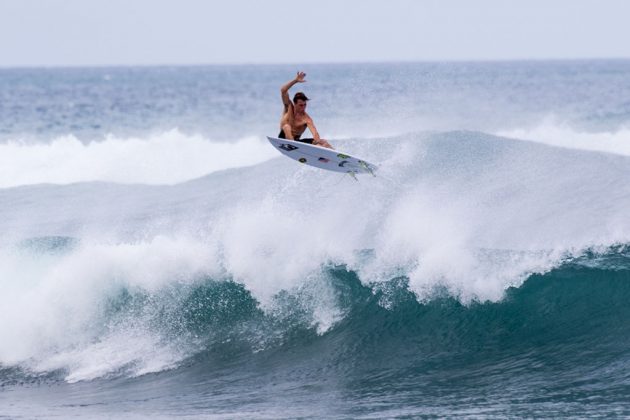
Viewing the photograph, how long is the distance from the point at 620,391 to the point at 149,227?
27.8ft

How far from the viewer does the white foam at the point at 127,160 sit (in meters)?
21.3

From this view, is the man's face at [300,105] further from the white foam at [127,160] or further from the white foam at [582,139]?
the white foam at [582,139]

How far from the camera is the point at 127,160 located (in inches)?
914

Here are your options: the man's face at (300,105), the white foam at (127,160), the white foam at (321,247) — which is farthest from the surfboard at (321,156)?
the white foam at (127,160)

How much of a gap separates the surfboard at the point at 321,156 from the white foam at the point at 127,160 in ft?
28.8

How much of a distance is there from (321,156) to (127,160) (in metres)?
12.3

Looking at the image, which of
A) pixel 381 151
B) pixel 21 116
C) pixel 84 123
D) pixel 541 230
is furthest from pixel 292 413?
pixel 21 116

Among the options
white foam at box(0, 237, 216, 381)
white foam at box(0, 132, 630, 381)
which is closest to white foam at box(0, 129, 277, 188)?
white foam at box(0, 132, 630, 381)

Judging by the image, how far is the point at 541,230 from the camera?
13492mm

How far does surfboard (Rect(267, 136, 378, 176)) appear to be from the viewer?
11625 millimetres

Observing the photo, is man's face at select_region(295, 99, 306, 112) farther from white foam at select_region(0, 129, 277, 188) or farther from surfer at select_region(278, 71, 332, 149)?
white foam at select_region(0, 129, 277, 188)

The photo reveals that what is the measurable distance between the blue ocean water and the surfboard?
4.01 feet

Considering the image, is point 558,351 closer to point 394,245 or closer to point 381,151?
point 394,245

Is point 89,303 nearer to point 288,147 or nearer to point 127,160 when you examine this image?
point 288,147
